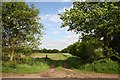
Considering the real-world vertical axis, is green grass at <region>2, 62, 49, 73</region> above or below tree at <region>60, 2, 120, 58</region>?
below

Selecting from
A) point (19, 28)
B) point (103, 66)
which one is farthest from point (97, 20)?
point (19, 28)

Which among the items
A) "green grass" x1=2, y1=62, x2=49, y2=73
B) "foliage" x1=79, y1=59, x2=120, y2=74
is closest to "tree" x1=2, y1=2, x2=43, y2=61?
"green grass" x1=2, y1=62, x2=49, y2=73

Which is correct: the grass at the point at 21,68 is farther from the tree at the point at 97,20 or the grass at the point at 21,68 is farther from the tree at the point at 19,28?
the tree at the point at 97,20

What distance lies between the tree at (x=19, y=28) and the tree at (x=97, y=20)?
1.66 metres

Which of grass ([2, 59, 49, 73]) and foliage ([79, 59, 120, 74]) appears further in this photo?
foliage ([79, 59, 120, 74])

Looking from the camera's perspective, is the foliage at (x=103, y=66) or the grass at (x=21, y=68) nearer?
the grass at (x=21, y=68)

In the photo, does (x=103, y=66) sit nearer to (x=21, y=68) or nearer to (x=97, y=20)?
(x=97, y=20)

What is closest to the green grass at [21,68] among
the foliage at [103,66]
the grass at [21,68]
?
the grass at [21,68]

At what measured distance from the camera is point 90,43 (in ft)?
41.7

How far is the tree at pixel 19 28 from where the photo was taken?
40.8ft

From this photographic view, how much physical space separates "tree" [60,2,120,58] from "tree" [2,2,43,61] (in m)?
1.66

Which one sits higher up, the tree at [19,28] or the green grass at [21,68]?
the tree at [19,28]

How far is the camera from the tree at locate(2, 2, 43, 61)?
12.4m

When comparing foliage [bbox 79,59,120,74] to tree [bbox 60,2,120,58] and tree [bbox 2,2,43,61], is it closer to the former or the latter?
tree [bbox 60,2,120,58]
